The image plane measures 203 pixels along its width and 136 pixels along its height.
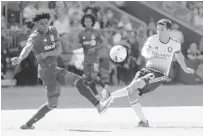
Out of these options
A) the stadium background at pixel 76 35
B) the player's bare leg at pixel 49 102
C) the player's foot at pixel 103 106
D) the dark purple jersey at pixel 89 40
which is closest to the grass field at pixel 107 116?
the player's bare leg at pixel 49 102

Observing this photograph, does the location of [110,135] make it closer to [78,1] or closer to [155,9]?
[78,1]

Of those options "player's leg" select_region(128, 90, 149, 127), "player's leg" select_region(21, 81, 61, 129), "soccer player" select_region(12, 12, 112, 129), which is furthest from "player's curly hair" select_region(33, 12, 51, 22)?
"player's leg" select_region(128, 90, 149, 127)

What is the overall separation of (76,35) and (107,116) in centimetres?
830

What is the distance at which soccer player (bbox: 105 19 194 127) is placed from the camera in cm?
905

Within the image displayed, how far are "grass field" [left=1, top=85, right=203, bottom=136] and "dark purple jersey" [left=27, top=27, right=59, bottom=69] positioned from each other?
107 centimetres

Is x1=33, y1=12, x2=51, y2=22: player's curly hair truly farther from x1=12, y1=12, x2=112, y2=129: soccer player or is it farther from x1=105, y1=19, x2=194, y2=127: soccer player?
x1=105, y1=19, x2=194, y2=127: soccer player

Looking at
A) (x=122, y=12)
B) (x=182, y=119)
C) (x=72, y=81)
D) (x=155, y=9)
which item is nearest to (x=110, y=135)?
(x=72, y=81)

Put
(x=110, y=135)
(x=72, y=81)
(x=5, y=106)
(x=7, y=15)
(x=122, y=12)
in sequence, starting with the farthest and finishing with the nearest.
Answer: (x=122, y=12) → (x=7, y=15) → (x=5, y=106) → (x=72, y=81) → (x=110, y=135)

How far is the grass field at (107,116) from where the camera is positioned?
27.8 feet

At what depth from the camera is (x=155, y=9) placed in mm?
22125

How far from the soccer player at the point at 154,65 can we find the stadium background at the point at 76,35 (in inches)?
369

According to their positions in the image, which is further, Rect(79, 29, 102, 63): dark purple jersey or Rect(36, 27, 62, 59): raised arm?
Rect(79, 29, 102, 63): dark purple jersey

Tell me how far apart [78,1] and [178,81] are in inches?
178

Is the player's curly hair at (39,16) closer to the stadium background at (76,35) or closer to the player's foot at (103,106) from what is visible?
the player's foot at (103,106)
